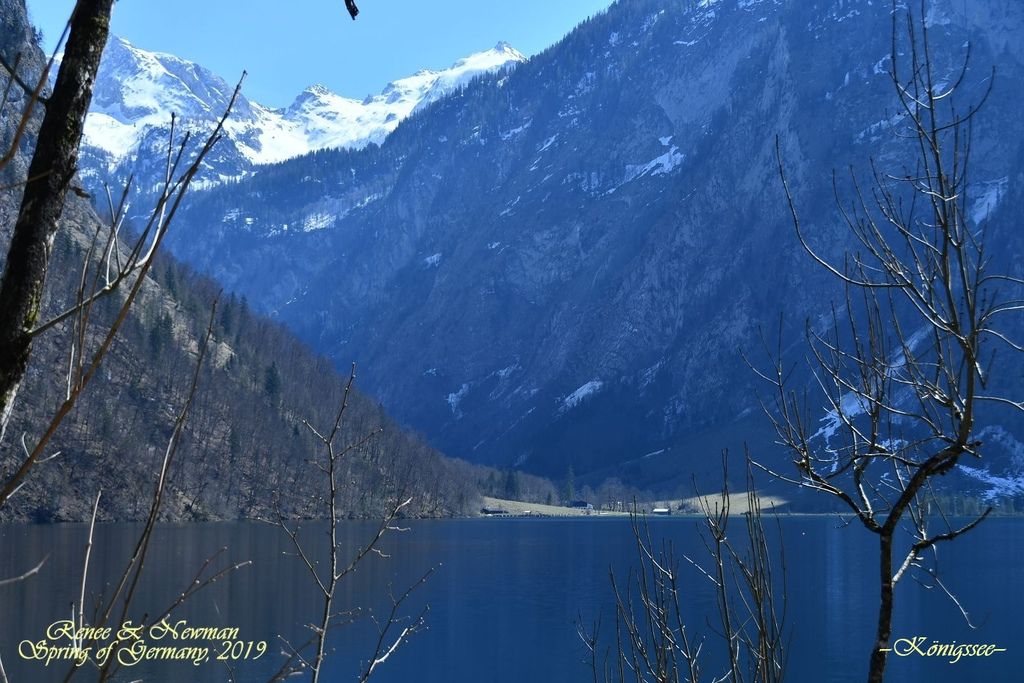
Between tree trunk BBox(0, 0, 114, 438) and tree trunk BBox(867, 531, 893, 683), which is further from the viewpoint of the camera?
tree trunk BBox(867, 531, 893, 683)

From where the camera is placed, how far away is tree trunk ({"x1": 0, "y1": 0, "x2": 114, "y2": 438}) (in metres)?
2.29

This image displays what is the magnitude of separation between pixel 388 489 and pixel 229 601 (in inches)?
3267

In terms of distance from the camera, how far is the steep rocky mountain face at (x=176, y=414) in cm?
9231

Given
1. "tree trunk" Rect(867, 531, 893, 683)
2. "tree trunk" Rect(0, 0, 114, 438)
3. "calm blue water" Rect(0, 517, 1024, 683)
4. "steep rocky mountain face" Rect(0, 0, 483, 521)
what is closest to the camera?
"tree trunk" Rect(0, 0, 114, 438)

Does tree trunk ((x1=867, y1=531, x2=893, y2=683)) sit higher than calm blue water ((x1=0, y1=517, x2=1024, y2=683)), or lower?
higher

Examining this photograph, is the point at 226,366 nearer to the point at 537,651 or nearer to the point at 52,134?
the point at 537,651

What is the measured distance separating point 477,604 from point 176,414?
75137 millimetres

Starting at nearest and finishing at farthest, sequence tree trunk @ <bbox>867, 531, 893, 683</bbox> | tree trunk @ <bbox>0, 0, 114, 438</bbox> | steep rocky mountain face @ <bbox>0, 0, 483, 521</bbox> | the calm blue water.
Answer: tree trunk @ <bbox>0, 0, 114, 438</bbox>
tree trunk @ <bbox>867, 531, 893, 683</bbox>
the calm blue water
steep rocky mountain face @ <bbox>0, 0, 483, 521</bbox>

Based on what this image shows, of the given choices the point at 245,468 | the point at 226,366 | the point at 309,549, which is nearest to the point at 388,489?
the point at 245,468

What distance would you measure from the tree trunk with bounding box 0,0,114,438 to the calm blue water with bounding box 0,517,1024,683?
18.9 metres

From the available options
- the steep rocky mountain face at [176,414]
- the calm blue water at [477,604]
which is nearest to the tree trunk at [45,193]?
the calm blue water at [477,604]

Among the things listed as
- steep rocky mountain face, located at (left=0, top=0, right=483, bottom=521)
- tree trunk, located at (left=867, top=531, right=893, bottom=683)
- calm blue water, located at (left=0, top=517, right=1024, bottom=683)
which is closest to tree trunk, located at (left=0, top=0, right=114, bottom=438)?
→ tree trunk, located at (left=867, top=531, right=893, bottom=683)

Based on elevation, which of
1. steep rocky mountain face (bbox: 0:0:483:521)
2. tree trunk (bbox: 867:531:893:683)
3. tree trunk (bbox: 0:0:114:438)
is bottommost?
tree trunk (bbox: 867:531:893:683)

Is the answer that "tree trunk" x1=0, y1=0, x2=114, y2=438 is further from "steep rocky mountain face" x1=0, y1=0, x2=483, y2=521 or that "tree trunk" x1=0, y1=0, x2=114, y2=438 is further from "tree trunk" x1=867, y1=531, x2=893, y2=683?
"steep rocky mountain face" x1=0, y1=0, x2=483, y2=521
